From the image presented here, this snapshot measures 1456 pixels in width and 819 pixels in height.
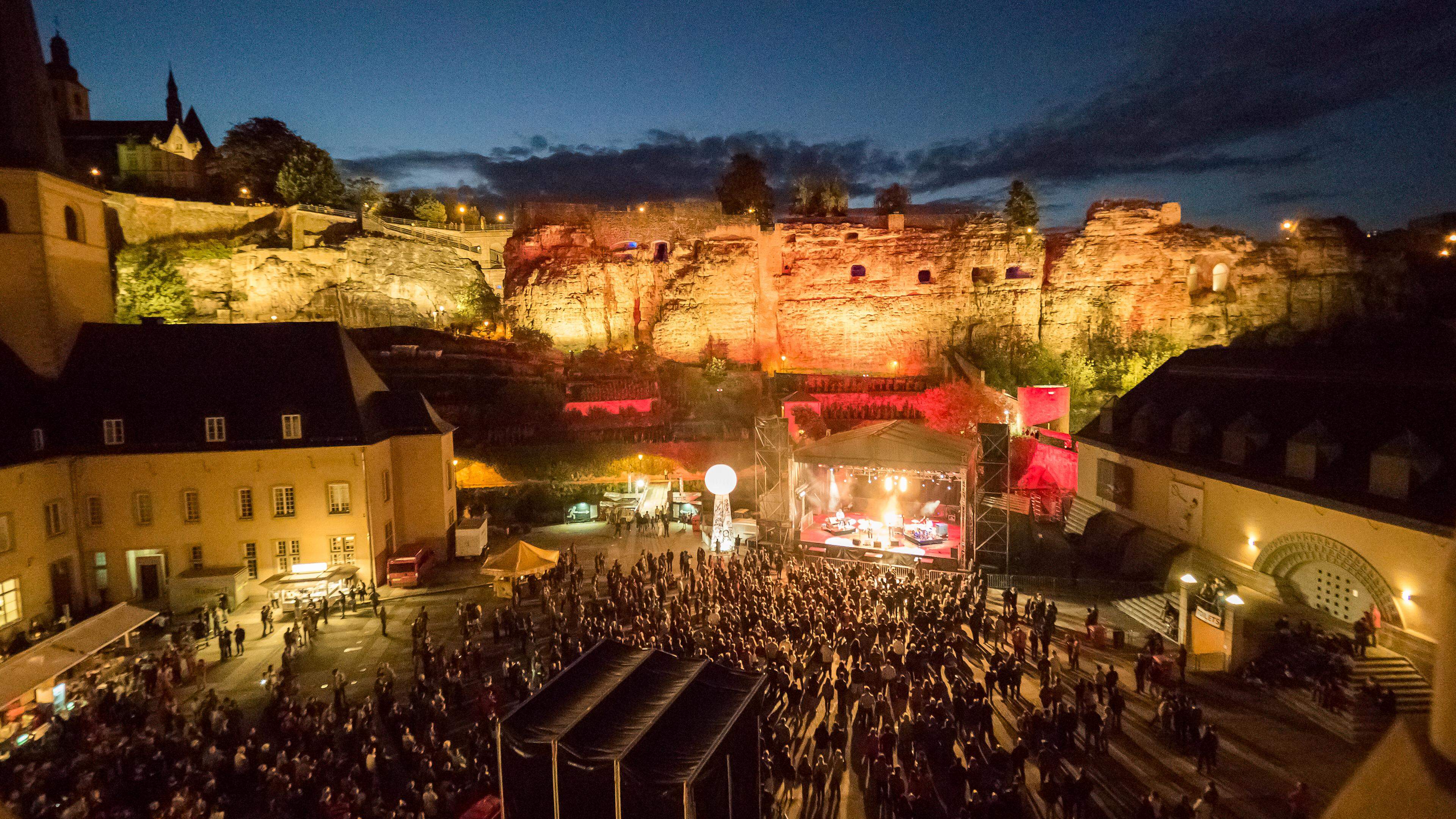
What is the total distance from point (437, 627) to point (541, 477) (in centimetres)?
1228

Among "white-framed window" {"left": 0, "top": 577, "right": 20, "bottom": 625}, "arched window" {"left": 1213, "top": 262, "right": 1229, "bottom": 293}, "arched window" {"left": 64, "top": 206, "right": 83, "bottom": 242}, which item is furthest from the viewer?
"arched window" {"left": 1213, "top": 262, "right": 1229, "bottom": 293}

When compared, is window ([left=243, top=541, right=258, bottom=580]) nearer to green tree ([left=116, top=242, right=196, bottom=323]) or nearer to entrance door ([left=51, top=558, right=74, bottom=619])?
entrance door ([left=51, top=558, right=74, bottom=619])

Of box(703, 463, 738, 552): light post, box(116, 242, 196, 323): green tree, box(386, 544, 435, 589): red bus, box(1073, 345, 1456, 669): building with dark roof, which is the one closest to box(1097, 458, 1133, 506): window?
box(1073, 345, 1456, 669): building with dark roof

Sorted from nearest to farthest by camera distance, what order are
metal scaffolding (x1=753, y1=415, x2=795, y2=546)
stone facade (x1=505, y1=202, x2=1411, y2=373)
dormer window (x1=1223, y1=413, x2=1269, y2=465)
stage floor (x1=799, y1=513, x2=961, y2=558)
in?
dormer window (x1=1223, y1=413, x2=1269, y2=465)
stage floor (x1=799, y1=513, x2=961, y2=558)
metal scaffolding (x1=753, y1=415, x2=795, y2=546)
stone facade (x1=505, y1=202, x2=1411, y2=373)

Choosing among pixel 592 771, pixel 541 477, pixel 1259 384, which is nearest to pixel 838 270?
pixel 541 477

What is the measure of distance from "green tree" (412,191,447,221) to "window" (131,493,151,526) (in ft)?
120

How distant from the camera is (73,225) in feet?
72.2

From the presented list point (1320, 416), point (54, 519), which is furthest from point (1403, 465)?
point (54, 519)

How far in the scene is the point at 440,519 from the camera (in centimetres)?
2470

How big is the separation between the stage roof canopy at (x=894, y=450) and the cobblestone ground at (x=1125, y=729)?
16.1 feet

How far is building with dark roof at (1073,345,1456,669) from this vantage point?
14016mm

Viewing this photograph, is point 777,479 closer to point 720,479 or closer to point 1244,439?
Answer: point 720,479

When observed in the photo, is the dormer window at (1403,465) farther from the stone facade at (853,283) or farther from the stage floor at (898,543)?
the stone facade at (853,283)

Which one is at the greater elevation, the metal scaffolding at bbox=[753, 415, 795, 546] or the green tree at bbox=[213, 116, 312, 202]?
the green tree at bbox=[213, 116, 312, 202]
